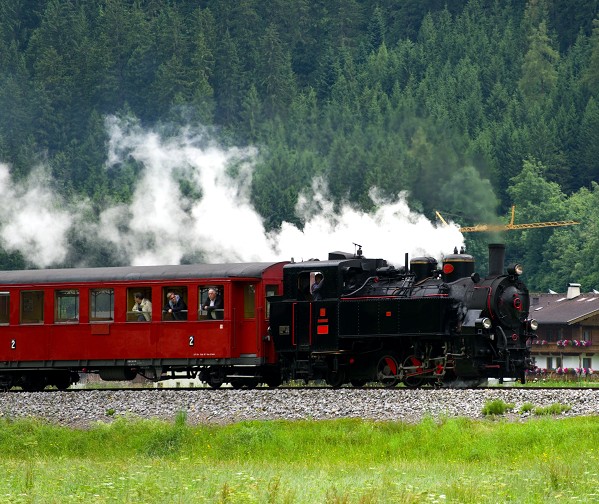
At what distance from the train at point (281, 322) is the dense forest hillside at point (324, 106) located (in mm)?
29941

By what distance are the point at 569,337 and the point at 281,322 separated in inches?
2046

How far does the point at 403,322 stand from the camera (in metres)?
31.4

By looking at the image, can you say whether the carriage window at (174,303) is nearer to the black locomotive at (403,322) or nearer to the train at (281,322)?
the train at (281,322)

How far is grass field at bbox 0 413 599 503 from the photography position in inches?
750

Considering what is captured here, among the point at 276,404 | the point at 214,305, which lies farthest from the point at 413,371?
the point at 214,305

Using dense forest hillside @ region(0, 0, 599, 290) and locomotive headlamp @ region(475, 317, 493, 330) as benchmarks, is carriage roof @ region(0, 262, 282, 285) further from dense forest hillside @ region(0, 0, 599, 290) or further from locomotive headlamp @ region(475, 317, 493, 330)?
dense forest hillside @ region(0, 0, 599, 290)

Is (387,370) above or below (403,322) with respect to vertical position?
below

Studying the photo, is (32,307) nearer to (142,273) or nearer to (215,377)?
(142,273)

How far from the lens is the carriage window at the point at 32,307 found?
35125mm

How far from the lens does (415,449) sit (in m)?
24.9

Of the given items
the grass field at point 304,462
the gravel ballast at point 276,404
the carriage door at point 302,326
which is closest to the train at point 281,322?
the carriage door at point 302,326

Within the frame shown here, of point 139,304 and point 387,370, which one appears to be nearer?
point 387,370

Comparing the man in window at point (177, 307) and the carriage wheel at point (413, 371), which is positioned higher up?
the man in window at point (177, 307)

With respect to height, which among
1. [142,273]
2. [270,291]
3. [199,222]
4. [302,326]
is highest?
[199,222]
